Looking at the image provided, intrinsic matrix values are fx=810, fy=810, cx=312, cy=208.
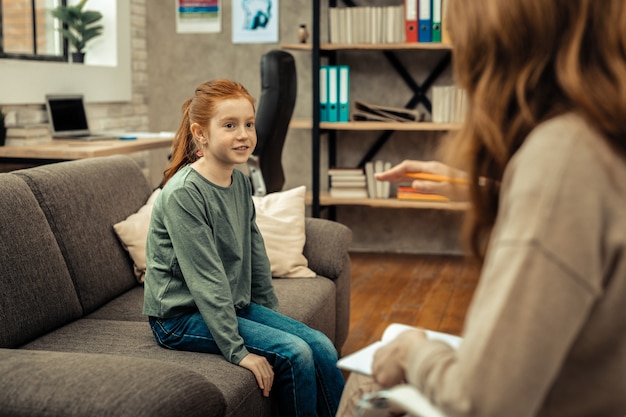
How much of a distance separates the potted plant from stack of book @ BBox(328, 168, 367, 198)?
1661 mm

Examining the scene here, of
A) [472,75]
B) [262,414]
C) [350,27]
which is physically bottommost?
[262,414]

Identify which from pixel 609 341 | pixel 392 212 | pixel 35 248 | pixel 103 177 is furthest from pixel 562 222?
pixel 392 212

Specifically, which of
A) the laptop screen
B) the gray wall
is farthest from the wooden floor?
the laptop screen

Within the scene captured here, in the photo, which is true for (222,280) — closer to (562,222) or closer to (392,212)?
(562,222)

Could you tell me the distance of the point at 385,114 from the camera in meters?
4.88

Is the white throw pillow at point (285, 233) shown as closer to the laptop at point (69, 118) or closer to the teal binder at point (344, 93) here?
the laptop at point (69, 118)

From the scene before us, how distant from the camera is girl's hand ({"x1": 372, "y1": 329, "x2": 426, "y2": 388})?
102 cm

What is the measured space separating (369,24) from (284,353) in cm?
318

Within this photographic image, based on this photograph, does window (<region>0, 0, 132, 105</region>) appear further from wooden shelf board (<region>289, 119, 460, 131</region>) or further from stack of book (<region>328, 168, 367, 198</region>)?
stack of book (<region>328, 168, 367, 198</region>)

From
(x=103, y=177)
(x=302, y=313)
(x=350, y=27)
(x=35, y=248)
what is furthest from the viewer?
(x=350, y=27)

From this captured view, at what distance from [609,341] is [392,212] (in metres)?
4.43

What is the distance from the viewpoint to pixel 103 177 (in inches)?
104

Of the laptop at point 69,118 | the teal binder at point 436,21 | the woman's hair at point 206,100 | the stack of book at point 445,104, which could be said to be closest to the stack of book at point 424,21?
the teal binder at point 436,21

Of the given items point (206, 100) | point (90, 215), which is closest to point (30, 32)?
point (90, 215)
